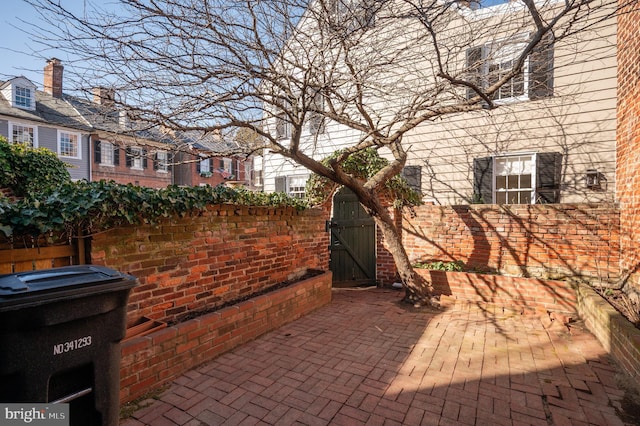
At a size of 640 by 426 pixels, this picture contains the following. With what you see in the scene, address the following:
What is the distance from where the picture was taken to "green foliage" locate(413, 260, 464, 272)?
6051 mm

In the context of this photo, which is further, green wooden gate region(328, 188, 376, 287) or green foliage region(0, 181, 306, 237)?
green wooden gate region(328, 188, 376, 287)

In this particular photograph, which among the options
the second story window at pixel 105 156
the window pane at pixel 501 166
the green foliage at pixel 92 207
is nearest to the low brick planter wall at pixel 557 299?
the window pane at pixel 501 166

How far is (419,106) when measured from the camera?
14.6 feet

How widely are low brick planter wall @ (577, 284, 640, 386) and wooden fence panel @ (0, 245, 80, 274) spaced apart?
5165 millimetres

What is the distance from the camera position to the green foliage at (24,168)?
286 inches

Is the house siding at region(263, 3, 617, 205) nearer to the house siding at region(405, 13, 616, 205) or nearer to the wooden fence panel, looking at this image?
the house siding at region(405, 13, 616, 205)

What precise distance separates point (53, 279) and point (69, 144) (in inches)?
893

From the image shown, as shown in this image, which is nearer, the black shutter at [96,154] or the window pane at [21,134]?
the window pane at [21,134]

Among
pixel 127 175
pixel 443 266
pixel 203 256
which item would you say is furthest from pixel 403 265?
pixel 127 175

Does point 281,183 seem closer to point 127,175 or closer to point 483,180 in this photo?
point 483,180

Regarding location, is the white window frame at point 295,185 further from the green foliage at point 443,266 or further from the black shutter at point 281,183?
the green foliage at point 443,266

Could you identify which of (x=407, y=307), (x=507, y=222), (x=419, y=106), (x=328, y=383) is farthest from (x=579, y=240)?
(x=328, y=383)

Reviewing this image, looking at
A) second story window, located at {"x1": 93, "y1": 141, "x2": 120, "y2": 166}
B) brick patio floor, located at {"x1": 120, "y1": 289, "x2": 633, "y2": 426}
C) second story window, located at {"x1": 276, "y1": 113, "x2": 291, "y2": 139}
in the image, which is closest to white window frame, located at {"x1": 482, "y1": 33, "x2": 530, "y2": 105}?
second story window, located at {"x1": 276, "y1": 113, "x2": 291, "y2": 139}

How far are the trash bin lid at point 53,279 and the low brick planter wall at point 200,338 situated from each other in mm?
1159
